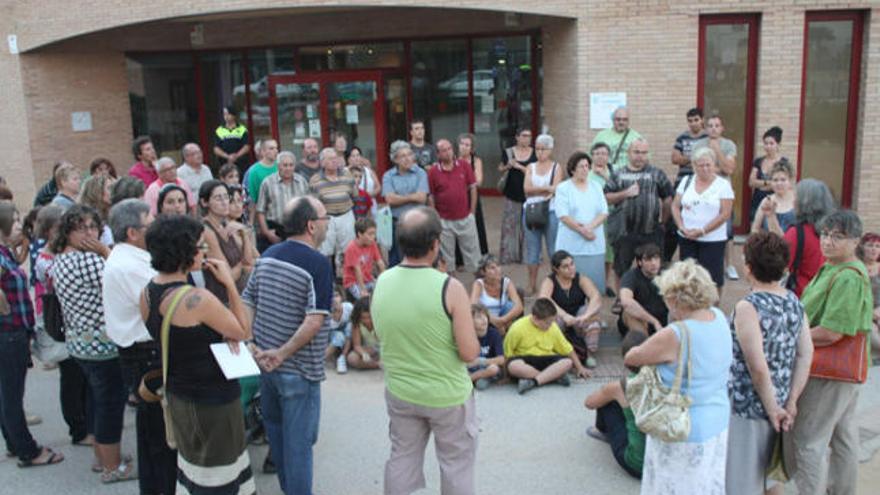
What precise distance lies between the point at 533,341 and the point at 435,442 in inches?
114

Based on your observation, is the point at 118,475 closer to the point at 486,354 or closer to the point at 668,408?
the point at 486,354

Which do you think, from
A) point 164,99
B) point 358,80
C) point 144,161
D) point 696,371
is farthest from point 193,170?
point 164,99

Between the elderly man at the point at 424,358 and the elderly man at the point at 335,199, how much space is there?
4.66 meters

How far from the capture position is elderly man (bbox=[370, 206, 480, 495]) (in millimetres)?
3812

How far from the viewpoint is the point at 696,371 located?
3863 millimetres

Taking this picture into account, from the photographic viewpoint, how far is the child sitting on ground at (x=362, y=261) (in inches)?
309

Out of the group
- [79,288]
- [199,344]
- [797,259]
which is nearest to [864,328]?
[797,259]

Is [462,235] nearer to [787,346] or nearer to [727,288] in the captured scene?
[727,288]

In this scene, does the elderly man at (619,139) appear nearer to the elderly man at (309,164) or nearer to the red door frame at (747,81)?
the red door frame at (747,81)

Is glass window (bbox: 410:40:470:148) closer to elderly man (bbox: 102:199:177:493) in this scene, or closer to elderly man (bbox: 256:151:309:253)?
elderly man (bbox: 256:151:309:253)

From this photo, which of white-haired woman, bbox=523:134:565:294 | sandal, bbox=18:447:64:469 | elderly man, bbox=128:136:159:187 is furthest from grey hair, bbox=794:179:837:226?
elderly man, bbox=128:136:159:187

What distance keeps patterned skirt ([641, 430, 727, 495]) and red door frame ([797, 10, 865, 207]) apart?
839 centimetres

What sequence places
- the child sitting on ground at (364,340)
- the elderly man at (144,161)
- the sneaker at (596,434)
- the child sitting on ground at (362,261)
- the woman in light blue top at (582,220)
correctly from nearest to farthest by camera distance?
the sneaker at (596,434), the child sitting on ground at (364,340), the child sitting on ground at (362,261), the woman in light blue top at (582,220), the elderly man at (144,161)

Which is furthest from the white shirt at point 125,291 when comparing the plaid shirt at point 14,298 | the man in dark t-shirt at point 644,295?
the man in dark t-shirt at point 644,295
